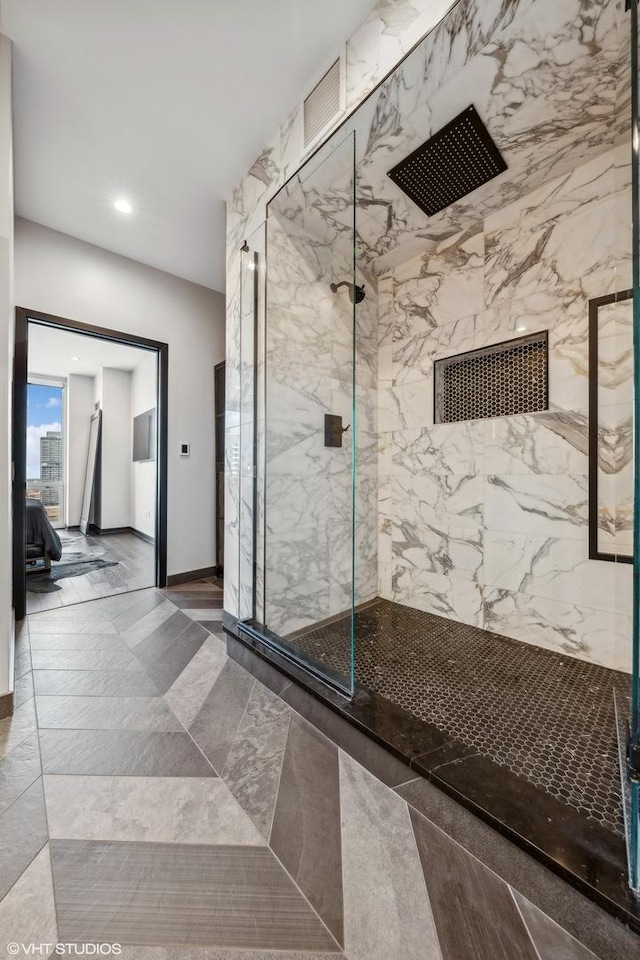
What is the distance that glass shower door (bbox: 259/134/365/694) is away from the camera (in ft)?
6.73

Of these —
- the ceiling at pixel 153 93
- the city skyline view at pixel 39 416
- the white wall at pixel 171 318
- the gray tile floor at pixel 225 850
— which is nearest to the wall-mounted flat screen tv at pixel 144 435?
the city skyline view at pixel 39 416

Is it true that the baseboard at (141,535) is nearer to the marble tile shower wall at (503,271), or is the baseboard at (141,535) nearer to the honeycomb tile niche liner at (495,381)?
the marble tile shower wall at (503,271)

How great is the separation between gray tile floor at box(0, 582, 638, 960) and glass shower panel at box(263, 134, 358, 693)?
0.66 metres

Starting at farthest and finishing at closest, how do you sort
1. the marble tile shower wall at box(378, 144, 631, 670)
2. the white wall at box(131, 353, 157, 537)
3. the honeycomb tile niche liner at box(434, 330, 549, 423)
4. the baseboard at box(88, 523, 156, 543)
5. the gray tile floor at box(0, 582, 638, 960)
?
the baseboard at box(88, 523, 156, 543), the white wall at box(131, 353, 157, 537), the honeycomb tile niche liner at box(434, 330, 549, 423), the marble tile shower wall at box(378, 144, 631, 670), the gray tile floor at box(0, 582, 638, 960)

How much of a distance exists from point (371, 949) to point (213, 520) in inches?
124

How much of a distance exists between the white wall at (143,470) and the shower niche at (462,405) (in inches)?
159

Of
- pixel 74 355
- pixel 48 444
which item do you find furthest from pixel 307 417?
Answer: pixel 48 444

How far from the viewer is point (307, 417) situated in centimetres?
214

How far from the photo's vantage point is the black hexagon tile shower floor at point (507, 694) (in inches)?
43.9

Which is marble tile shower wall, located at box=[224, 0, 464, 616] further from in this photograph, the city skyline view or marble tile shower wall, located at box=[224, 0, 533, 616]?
the city skyline view

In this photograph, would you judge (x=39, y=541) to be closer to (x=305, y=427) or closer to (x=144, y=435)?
(x=144, y=435)

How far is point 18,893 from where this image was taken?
879 mm

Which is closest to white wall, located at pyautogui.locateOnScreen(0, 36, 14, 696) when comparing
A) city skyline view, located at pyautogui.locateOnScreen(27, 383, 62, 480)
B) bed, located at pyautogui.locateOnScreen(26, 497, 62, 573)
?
bed, located at pyautogui.locateOnScreen(26, 497, 62, 573)

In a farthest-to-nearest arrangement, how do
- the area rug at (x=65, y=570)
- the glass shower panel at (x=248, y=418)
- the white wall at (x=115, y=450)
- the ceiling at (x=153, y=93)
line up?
the white wall at (x=115, y=450) → the area rug at (x=65, y=570) → the glass shower panel at (x=248, y=418) → the ceiling at (x=153, y=93)
